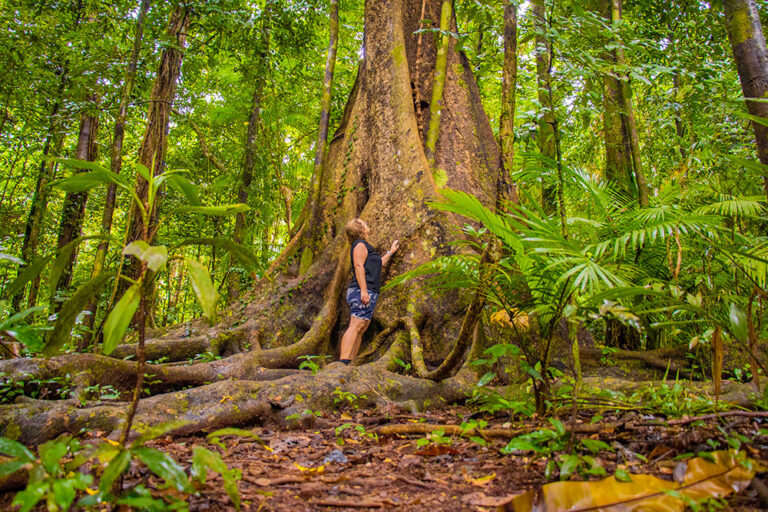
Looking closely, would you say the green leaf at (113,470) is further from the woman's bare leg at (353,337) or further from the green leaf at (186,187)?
the woman's bare leg at (353,337)

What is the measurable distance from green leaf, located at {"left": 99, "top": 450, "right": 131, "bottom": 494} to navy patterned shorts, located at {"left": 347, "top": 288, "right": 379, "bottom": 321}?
3326 millimetres

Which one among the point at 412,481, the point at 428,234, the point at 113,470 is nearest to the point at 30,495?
the point at 113,470

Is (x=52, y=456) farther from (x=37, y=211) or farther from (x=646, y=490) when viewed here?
(x=37, y=211)

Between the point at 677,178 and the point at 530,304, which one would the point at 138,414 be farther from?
the point at 677,178

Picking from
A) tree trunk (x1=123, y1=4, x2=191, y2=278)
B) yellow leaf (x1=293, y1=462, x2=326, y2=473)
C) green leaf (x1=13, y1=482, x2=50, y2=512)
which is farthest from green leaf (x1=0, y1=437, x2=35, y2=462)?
tree trunk (x1=123, y1=4, x2=191, y2=278)

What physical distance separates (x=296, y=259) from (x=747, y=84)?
4.62 metres

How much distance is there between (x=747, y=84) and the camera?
7.76ft

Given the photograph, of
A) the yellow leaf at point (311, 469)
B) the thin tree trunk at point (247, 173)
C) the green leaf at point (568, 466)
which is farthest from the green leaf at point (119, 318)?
the thin tree trunk at point (247, 173)

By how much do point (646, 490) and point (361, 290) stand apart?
128 inches

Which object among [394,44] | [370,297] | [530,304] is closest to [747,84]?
[530,304]

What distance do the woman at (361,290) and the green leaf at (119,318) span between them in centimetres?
300

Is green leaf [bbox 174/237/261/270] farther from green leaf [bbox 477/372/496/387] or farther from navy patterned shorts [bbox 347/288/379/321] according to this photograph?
navy patterned shorts [bbox 347/288/379/321]

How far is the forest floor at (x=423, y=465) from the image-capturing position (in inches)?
59.3

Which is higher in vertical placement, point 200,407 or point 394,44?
point 394,44
